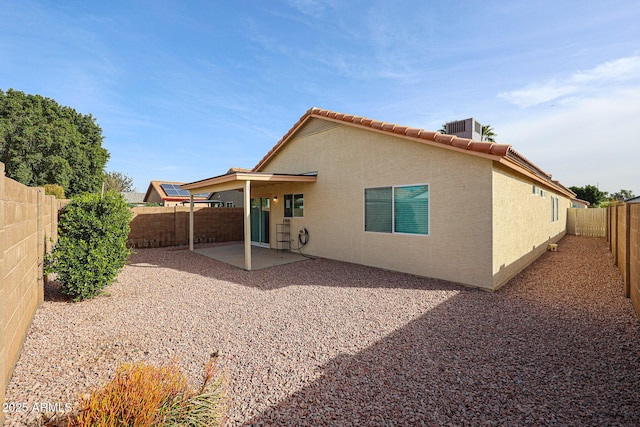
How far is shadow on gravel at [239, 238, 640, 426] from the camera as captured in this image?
2609 millimetres

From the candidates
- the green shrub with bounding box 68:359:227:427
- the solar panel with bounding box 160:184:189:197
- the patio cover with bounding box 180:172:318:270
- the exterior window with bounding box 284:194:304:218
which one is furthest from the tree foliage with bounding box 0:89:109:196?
the green shrub with bounding box 68:359:227:427

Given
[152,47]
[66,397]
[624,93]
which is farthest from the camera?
[152,47]

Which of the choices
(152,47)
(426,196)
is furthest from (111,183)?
(426,196)

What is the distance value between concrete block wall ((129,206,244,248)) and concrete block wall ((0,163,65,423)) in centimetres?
846

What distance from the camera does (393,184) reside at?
8.09 meters

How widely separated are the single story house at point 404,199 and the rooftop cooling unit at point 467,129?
5.06 ft

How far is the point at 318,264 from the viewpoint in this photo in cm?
952

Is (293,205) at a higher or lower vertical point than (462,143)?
lower

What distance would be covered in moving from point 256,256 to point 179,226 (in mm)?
5842

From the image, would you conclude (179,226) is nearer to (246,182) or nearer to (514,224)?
(246,182)

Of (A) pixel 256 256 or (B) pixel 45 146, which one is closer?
(A) pixel 256 256

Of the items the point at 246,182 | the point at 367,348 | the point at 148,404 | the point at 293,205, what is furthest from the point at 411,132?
the point at 148,404

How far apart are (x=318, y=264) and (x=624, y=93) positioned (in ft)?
30.6

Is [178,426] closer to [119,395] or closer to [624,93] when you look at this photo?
[119,395]
